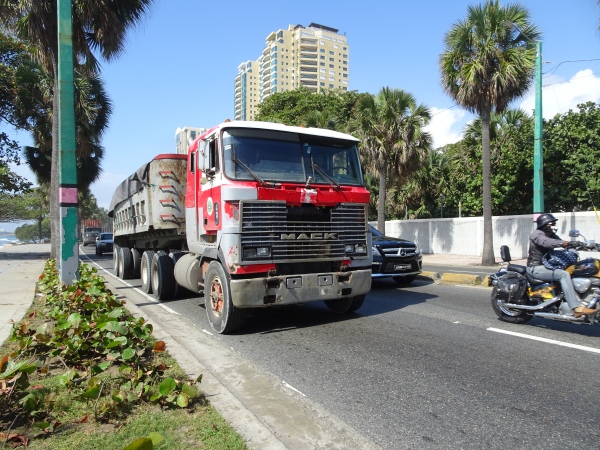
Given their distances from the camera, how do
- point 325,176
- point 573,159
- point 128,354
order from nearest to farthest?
point 128,354 → point 325,176 → point 573,159

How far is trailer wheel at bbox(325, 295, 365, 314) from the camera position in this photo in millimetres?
7898

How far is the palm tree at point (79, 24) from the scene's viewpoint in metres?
14.1

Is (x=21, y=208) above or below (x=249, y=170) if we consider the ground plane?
above

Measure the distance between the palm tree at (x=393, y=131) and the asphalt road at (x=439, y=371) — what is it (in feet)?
51.8

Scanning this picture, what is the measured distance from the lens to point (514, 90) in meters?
18.2

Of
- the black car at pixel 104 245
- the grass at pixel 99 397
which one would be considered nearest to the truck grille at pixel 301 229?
the grass at pixel 99 397

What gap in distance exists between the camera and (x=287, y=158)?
6965 mm

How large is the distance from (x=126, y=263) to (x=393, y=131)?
1434 centimetres

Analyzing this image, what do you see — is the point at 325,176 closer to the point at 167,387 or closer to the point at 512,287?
the point at 512,287

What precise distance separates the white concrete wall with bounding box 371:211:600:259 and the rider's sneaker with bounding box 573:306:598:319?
587 inches

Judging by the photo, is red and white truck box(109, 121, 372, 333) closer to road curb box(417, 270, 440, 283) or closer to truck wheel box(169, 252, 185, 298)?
truck wheel box(169, 252, 185, 298)

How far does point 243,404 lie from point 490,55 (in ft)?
59.3

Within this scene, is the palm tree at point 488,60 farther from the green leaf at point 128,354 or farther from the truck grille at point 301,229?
the green leaf at point 128,354


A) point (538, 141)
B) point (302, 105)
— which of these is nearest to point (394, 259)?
point (538, 141)
